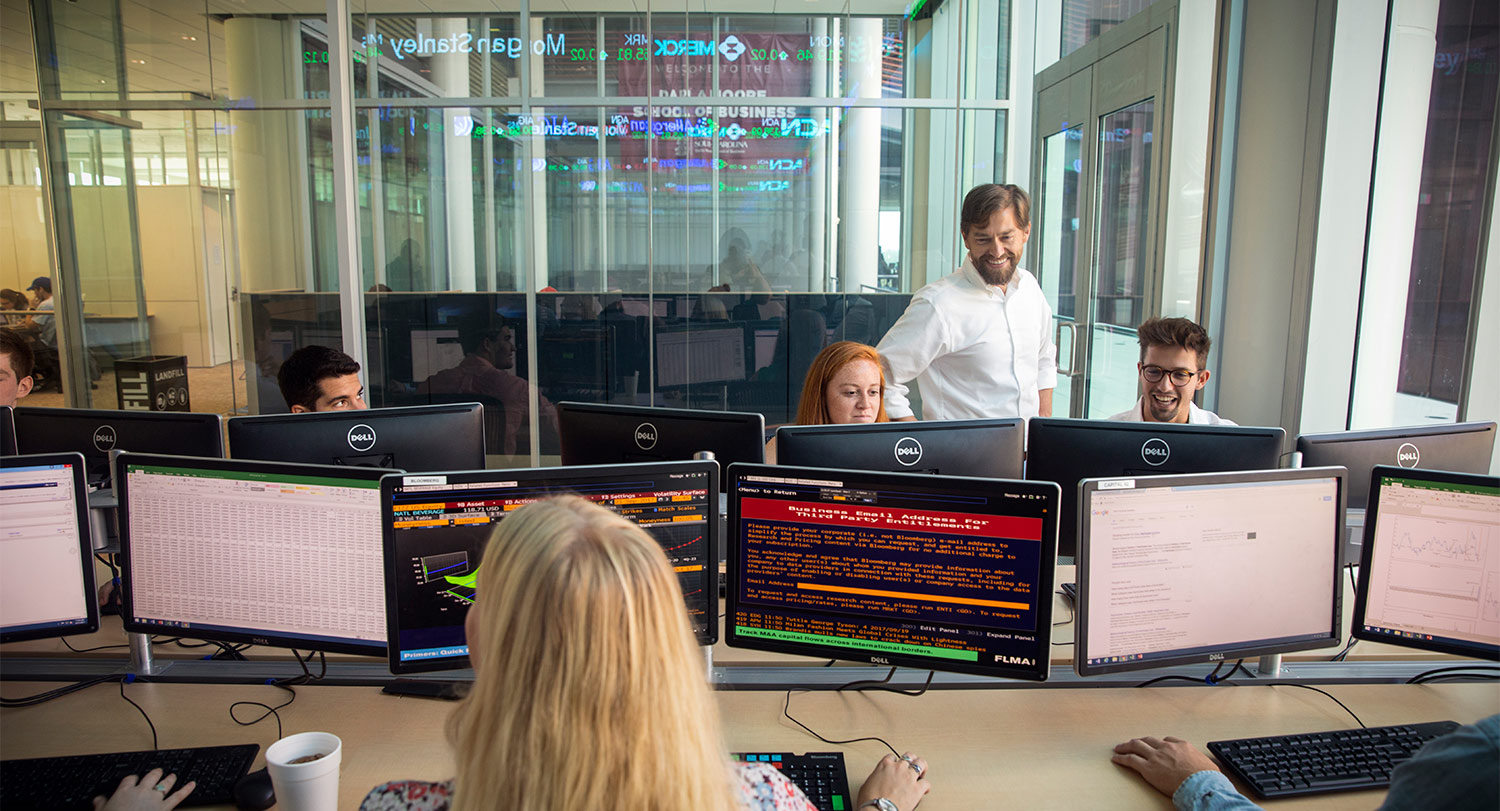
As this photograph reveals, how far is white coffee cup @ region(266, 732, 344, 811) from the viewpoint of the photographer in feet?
4.13

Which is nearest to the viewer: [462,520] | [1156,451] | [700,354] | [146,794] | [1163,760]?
[146,794]

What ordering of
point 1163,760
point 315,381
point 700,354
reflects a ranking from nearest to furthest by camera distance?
point 1163,760
point 315,381
point 700,354

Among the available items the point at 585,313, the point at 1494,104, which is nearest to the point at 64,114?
the point at 585,313

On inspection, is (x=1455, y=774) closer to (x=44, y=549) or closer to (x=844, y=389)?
(x=844, y=389)

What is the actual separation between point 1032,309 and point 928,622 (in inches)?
83.0

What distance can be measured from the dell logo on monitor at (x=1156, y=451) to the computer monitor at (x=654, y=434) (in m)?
0.88

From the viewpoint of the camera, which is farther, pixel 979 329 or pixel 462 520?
pixel 979 329

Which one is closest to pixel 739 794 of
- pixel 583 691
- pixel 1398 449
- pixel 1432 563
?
pixel 583 691

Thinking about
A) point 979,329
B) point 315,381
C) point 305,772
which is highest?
point 979,329

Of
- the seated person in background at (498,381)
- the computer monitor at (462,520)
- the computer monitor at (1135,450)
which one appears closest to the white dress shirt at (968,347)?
the computer monitor at (1135,450)

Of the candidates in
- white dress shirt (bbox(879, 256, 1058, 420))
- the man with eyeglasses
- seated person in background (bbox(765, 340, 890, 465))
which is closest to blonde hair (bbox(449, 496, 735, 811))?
seated person in background (bbox(765, 340, 890, 465))

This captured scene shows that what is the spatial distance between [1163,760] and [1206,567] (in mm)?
383

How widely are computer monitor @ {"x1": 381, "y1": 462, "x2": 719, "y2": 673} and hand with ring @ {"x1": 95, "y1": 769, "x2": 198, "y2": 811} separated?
0.36 m

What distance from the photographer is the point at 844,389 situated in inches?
106
